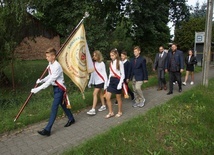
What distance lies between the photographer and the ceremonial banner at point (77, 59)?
232 inches

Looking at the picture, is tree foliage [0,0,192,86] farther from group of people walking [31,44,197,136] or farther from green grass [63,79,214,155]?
green grass [63,79,214,155]

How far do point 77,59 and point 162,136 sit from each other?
2.90m

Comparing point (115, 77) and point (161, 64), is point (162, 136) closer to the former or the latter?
point (115, 77)

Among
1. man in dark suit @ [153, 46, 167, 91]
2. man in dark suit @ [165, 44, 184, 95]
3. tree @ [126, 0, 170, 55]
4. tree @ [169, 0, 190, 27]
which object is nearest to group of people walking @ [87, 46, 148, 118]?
man in dark suit @ [165, 44, 184, 95]

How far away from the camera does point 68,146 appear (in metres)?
4.49

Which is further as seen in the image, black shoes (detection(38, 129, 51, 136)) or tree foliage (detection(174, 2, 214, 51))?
tree foliage (detection(174, 2, 214, 51))

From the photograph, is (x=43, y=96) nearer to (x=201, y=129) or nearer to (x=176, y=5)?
(x=201, y=129)

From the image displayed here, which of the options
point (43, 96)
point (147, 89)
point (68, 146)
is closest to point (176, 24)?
point (147, 89)

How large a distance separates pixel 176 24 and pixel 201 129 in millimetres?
17645

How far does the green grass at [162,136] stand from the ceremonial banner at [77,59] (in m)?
1.84

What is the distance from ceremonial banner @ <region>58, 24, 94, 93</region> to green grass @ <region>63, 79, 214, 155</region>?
184cm

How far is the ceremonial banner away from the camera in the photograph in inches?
232

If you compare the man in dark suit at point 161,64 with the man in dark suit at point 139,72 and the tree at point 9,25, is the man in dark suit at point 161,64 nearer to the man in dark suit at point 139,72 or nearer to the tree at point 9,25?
the man in dark suit at point 139,72

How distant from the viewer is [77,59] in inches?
239
